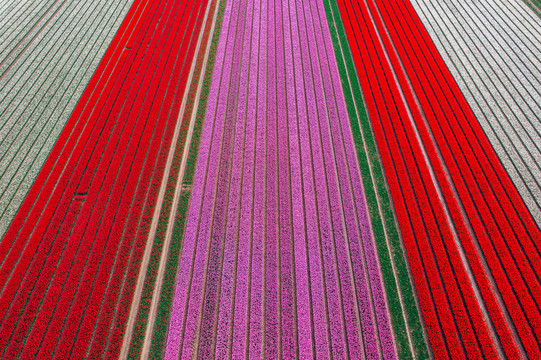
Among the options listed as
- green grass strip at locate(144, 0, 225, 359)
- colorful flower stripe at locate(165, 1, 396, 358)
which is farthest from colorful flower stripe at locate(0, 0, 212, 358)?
colorful flower stripe at locate(165, 1, 396, 358)

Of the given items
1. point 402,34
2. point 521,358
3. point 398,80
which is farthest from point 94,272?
point 402,34

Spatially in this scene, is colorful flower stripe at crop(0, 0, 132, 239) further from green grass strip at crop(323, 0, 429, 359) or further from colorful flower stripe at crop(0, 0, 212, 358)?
green grass strip at crop(323, 0, 429, 359)

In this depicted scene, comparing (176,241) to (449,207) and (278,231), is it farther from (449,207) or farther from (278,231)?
(449,207)

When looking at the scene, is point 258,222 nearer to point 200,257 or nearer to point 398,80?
point 200,257

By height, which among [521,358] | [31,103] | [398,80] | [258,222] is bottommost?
[521,358]

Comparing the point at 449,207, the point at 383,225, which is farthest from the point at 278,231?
the point at 449,207

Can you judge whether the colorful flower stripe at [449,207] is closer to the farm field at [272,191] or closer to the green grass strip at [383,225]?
the farm field at [272,191]

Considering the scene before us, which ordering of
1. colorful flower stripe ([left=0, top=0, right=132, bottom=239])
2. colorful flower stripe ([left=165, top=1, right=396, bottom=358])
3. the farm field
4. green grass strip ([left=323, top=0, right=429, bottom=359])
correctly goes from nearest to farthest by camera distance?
green grass strip ([left=323, top=0, right=429, bottom=359])
colorful flower stripe ([left=165, top=1, right=396, bottom=358])
the farm field
colorful flower stripe ([left=0, top=0, right=132, bottom=239])
